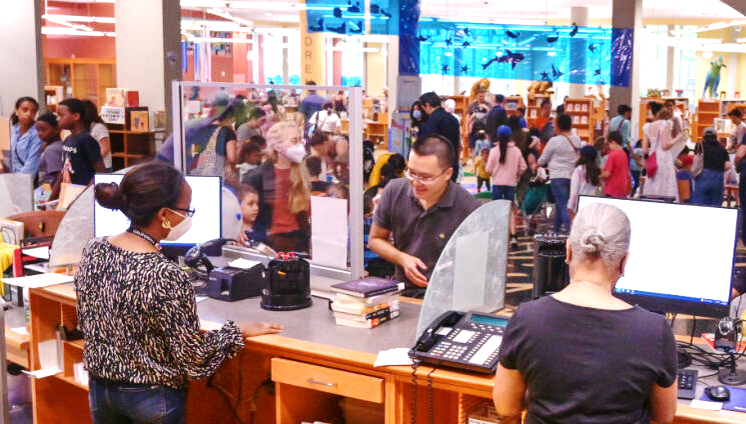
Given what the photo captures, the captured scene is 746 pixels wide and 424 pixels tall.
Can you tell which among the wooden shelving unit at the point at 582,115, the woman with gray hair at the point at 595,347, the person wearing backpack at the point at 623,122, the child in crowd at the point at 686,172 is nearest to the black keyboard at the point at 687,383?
the woman with gray hair at the point at 595,347

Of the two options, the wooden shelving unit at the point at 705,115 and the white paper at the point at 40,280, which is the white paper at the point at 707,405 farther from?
the wooden shelving unit at the point at 705,115

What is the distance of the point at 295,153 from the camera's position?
3.95 metres

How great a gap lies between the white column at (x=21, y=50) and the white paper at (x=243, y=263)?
26.7ft

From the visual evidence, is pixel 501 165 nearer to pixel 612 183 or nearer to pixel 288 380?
pixel 612 183

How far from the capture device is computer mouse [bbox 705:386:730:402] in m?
2.49

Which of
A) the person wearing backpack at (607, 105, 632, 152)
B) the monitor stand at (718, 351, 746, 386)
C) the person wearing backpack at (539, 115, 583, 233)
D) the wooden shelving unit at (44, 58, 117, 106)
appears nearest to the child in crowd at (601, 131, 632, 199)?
the person wearing backpack at (539, 115, 583, 233)

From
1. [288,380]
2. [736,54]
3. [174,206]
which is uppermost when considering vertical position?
[736,54]

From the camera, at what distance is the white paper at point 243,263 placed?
3853 millimetres

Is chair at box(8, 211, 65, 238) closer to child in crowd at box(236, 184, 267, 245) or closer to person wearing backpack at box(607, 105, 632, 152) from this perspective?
child in crowd at box(236, 184, 267, 245)

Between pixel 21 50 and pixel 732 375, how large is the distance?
34.2ft

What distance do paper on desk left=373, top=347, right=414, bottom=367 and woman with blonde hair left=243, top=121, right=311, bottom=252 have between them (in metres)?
1.12

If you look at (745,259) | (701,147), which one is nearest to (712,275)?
(745,259)

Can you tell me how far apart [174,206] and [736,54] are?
97.9 feet

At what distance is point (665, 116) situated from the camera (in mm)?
10641
